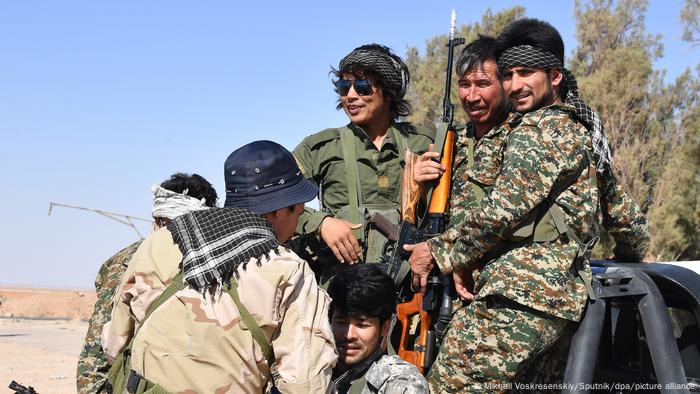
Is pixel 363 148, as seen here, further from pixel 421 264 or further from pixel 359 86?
pixel 421 264

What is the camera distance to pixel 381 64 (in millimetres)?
4438

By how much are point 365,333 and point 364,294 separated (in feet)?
0.53

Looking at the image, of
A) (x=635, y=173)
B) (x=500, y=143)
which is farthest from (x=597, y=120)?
(x=635, y=173)

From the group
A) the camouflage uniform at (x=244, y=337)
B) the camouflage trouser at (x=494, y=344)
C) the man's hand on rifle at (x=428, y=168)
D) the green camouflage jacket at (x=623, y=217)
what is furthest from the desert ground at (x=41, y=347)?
the camouflage uniform at (x=244, y=337)

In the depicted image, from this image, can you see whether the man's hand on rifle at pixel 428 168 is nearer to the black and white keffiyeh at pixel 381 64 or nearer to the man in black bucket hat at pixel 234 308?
the black and white keffiyeh at pixel 381 64

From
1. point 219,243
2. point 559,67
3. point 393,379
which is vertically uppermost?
point 559,67

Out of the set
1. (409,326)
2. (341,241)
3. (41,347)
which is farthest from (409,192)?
(41,347)

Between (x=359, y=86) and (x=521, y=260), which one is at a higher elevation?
(x=359, y=86)

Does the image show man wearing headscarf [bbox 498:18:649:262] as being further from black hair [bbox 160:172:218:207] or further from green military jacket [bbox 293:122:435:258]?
black hair [bbox 160:172:218:207]

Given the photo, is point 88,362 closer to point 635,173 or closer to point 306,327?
point 306,327

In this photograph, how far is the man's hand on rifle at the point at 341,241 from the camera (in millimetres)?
4062

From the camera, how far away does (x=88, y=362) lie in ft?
13.9

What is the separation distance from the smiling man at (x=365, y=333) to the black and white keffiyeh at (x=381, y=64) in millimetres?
1360

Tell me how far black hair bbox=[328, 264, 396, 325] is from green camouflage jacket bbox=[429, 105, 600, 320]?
30 cm
